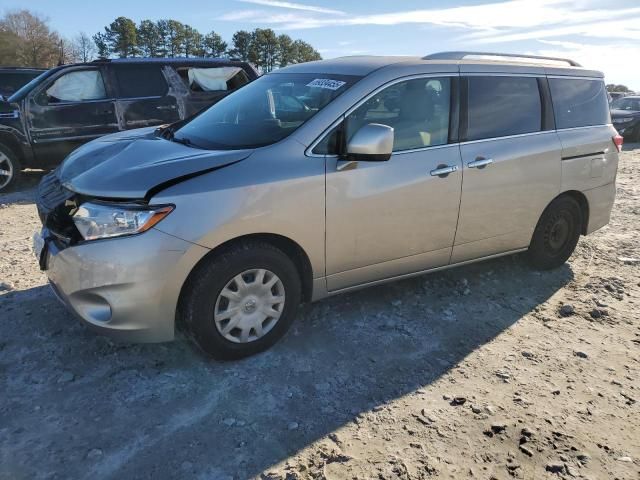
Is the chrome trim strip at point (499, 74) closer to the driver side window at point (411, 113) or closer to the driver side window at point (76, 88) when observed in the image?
the driver side window at point (411, 113)

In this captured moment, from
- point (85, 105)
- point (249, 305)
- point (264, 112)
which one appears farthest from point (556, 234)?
point (85, 105)

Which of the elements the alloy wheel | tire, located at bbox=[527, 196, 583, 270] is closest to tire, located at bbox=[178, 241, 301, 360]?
the alloy wheel

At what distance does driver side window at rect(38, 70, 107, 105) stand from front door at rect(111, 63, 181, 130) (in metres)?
0.27

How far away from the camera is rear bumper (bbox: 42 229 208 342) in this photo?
2682mm

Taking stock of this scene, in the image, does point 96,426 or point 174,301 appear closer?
point 96,426

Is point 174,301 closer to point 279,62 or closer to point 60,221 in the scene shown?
point 60,221

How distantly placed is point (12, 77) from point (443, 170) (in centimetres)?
1011

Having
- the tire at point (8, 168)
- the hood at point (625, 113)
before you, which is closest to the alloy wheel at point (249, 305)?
the tire at point (8, 168)

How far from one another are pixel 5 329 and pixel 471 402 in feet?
9.90

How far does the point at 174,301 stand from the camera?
284 centimetres

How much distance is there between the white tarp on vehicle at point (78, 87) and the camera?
24.2 ft

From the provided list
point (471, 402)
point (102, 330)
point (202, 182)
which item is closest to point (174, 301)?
point (102, 330)

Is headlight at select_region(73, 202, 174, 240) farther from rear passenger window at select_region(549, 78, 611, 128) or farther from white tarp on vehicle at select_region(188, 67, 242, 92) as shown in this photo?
white tarp on vehicle at select_region(188, 67, 242, 92)

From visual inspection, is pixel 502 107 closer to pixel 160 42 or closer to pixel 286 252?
pixel 286 252
